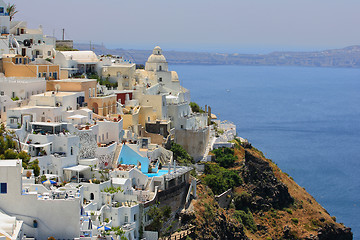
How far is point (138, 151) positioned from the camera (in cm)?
3806

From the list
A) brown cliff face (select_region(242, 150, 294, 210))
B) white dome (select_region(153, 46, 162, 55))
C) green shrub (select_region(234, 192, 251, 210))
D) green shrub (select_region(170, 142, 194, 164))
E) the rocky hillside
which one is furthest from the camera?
white dome (select_region(153, 46, 162, 55))

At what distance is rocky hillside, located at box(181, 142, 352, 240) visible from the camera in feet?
138

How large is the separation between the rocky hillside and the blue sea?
558 centimetres

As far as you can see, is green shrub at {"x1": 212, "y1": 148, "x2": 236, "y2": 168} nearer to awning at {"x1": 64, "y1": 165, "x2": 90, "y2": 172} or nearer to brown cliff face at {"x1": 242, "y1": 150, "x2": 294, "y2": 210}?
brown cliff face at {"x1": 242, "y1": 150, "x2": 294, "y2": 210}

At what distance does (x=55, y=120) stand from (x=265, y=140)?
5310 cm

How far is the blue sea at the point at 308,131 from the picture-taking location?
63.3 meters

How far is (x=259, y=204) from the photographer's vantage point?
47.1 metres

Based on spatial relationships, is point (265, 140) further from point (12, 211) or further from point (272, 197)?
point (12, 211)

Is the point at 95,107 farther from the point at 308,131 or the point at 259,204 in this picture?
the point at 308,131

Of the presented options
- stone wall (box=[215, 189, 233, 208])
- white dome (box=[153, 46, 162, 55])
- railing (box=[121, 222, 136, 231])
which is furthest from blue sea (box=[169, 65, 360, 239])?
railing (box=[121, 222, 136, 231])

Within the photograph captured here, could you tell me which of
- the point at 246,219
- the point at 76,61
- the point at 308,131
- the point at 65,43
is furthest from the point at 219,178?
the point at 308,131

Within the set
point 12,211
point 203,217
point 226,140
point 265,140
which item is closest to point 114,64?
point 226,140

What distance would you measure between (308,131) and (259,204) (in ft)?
178

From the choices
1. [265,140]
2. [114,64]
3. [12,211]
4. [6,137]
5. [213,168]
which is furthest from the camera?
[265,140]
